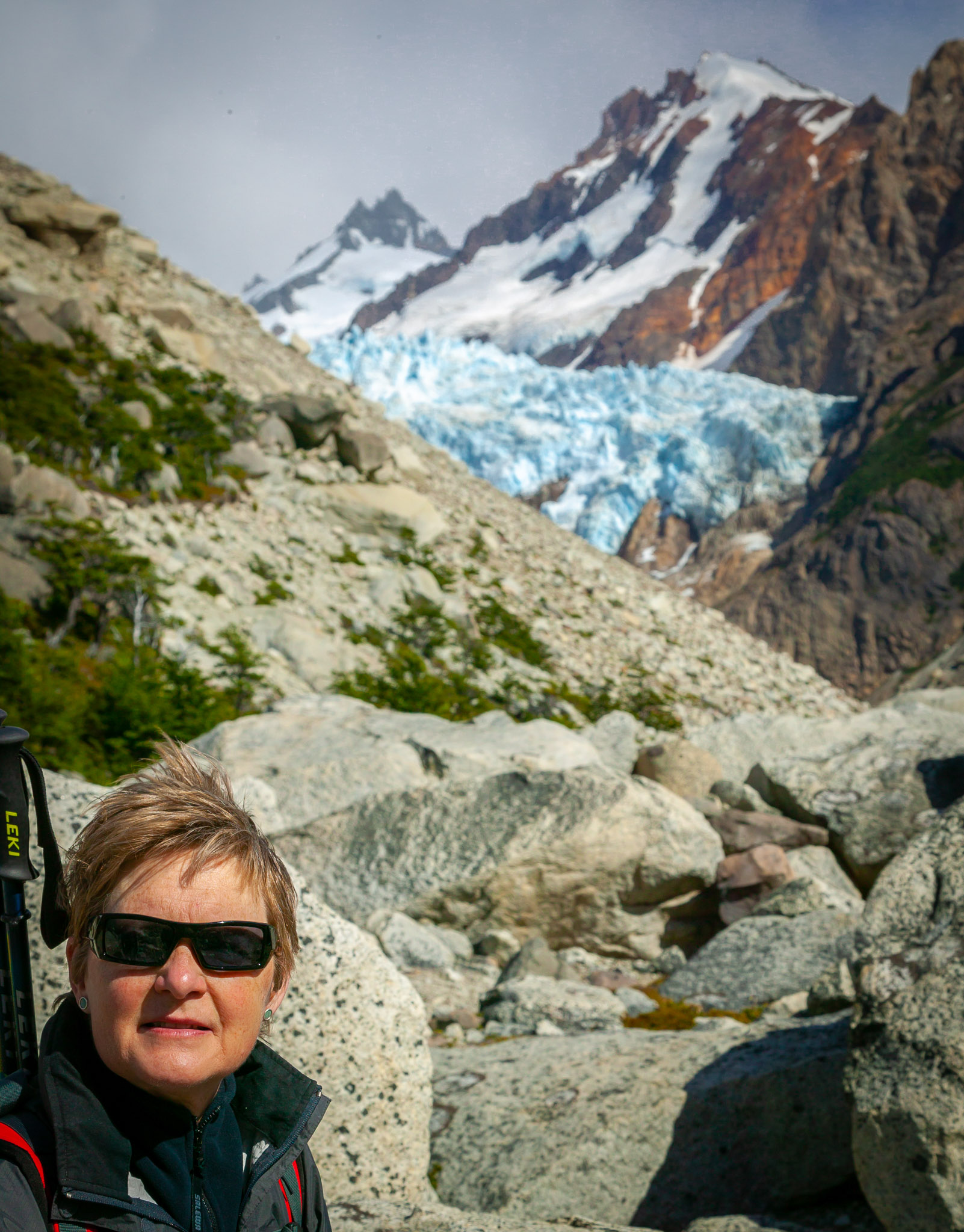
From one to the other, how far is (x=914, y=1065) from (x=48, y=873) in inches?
102

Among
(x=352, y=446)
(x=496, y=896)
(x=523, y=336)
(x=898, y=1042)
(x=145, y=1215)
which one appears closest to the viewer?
(x=145, y=1215)

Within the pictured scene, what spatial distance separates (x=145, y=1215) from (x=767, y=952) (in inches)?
211

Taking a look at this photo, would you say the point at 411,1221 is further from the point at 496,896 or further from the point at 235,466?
the point at 235,466

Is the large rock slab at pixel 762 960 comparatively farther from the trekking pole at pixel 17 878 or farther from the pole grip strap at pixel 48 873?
the pole grip strap at pixel 48 873

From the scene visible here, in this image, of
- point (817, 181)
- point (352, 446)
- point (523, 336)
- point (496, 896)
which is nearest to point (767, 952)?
point (496, 896)

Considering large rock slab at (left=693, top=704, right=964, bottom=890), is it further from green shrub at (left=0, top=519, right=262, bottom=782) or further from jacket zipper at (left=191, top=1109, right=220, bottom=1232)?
jacket zipper at (left=191, top=1109, right=220, bottom=1232)

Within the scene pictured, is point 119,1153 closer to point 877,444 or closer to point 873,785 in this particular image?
point 873,785

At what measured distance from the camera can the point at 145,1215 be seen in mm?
1214

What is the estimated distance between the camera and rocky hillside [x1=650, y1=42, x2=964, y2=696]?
177ft

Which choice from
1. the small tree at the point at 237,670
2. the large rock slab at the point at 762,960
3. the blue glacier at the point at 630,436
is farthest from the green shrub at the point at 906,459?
the large rock slab at the point at 762,960

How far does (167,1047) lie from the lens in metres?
1.28

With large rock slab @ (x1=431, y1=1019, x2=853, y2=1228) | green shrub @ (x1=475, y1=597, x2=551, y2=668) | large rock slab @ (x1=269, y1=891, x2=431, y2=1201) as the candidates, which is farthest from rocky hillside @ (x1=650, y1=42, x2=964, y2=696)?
large rock slab @ (x1=269, y1=891, x2=431, y2=1201)

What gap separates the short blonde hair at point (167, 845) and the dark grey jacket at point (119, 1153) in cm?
18

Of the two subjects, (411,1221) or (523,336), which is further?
(523,336)
